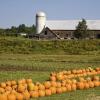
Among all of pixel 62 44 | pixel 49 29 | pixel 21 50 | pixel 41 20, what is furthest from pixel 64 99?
pixel 41 20

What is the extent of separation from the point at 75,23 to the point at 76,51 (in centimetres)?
5176

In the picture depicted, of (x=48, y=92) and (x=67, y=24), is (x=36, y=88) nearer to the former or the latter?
(x=48, y=92)

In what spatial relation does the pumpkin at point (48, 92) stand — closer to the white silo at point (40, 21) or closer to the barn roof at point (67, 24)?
the barn roof at point (67, 24)

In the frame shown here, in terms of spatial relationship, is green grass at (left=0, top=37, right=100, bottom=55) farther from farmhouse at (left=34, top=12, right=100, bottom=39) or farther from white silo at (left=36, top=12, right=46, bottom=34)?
white silo at (left=36, top=12, right=46, bottom=34)

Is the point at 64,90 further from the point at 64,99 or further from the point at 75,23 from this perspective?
the point at 75,23

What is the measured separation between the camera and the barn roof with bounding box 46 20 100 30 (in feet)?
351

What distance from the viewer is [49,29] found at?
105 metres

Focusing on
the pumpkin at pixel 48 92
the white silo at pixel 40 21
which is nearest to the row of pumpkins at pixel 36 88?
the pumpkin at pixel 48 92

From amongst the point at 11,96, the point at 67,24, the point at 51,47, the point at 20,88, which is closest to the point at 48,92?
the point at 20,88

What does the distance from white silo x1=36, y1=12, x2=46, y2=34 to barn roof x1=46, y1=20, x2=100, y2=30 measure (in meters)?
1.51

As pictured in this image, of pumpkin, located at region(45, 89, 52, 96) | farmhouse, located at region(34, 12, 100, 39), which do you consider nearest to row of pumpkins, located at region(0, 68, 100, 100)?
pumpkin, located at region(45, 89, 52, 96)

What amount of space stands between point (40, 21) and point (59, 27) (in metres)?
6.69

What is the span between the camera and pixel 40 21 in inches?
4523

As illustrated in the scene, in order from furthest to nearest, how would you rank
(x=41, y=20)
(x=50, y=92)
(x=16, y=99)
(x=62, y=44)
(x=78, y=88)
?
(x=41, y=20), (x=62, y=44), (x=78, y=88), (x=50, y=92), (x=16, y=99)
